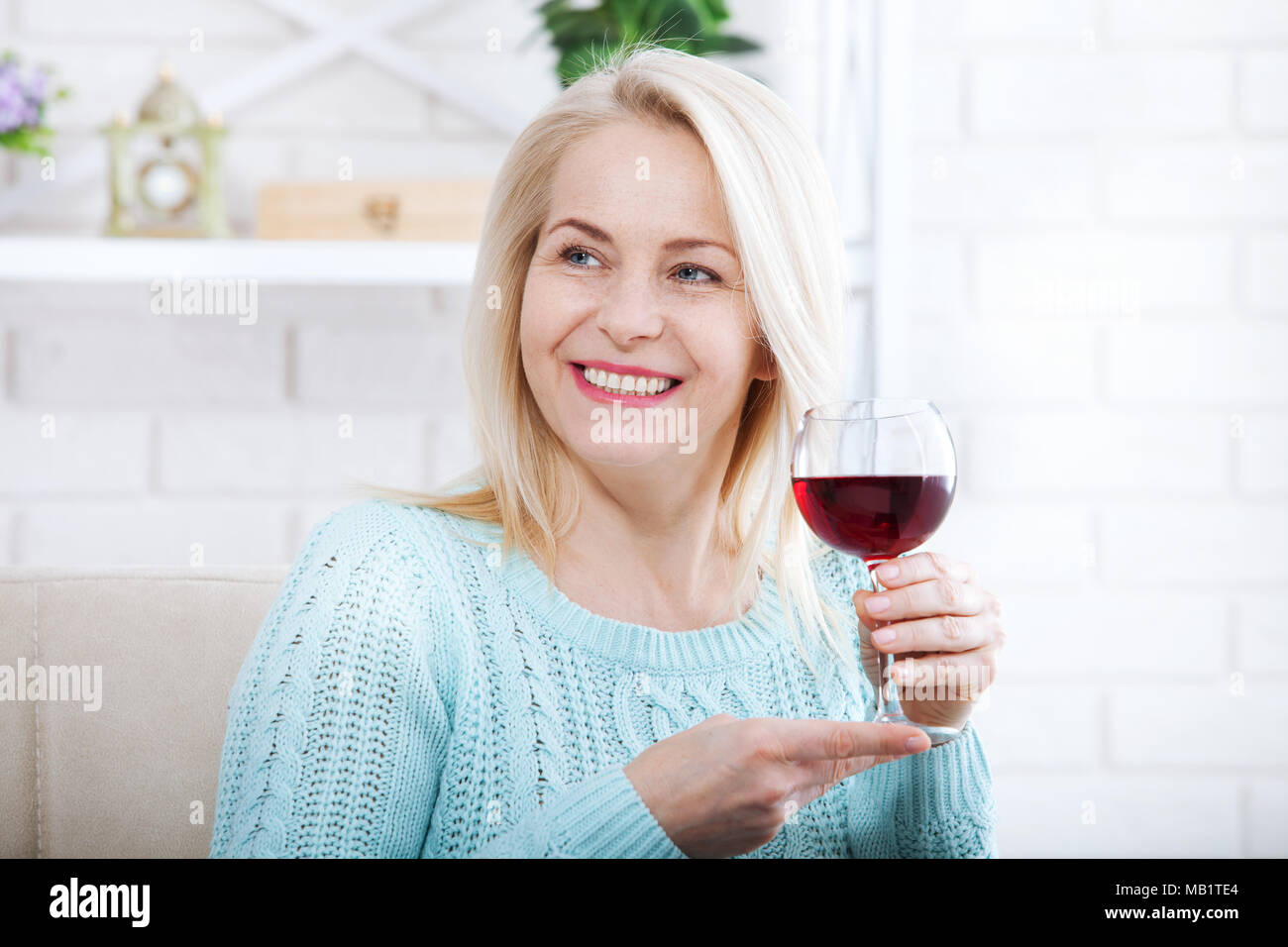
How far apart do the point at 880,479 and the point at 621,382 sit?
0.27 m

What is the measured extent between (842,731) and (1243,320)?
1271 mm

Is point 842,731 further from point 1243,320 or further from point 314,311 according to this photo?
point 1243,320

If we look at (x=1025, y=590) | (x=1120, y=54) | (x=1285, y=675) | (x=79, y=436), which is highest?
(x=1120, y=54)

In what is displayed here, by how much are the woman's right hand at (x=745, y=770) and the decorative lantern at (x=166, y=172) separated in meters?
0.97

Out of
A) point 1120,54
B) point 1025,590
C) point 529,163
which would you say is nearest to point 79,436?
point 529,163

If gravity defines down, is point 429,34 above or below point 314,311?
above

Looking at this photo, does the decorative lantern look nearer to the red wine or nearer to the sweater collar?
the sweater collar

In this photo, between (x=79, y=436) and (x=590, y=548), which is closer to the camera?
(x=590, y=548)

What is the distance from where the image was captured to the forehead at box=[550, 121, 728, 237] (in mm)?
961

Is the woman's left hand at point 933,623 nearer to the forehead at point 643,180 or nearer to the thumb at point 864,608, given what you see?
the thumb at point 864,608

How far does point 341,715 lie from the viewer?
0.84 m

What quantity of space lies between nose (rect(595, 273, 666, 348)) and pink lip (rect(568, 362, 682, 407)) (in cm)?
2

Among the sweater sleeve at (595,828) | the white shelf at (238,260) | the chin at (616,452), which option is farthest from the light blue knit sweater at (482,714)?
the white shelf at (238,260)
